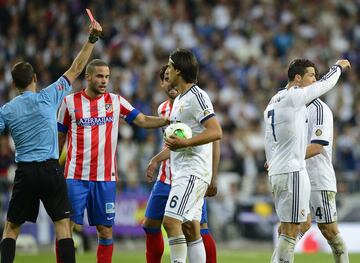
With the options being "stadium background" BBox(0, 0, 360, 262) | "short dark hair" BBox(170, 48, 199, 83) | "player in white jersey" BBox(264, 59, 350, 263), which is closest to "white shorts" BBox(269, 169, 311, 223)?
"player in white jersey" BBox(264, 59, 350, 263)

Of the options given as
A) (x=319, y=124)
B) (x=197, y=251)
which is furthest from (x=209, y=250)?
(x=319, y=124)

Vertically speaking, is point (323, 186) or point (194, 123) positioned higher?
point (194, 123)

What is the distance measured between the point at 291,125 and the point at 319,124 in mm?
703

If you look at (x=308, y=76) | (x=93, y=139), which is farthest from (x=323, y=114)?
(x=93, y=139)

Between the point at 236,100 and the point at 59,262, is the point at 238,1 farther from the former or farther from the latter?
the point at 59,262

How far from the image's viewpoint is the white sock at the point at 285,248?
9703 mm

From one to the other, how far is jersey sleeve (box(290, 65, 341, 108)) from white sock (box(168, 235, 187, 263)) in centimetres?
185

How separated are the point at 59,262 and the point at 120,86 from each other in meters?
11.4

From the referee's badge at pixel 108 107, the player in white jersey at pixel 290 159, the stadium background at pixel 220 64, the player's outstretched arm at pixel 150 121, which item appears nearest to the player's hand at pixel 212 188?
the player in white jersey at pixel 290 159

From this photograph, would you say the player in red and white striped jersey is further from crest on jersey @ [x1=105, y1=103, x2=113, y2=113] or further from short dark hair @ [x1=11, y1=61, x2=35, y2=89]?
short dark hair @ [x1=11, y1=61, x2=35, y2=89]

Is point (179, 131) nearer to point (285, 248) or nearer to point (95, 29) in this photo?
point (95, 29)

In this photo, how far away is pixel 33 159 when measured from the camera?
972cm

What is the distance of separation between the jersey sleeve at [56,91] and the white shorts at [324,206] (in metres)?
2.97

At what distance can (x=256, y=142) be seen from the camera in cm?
2125
